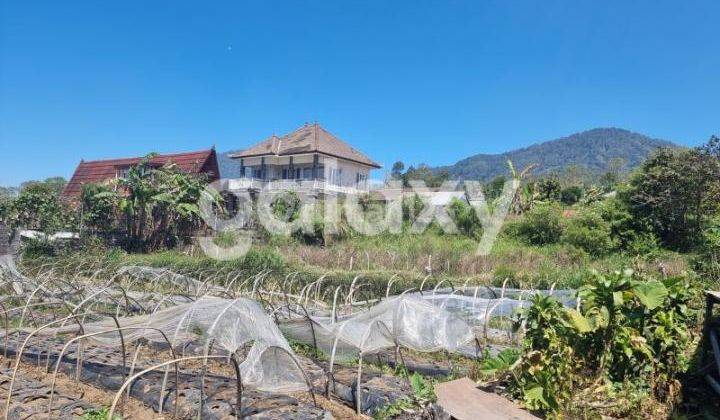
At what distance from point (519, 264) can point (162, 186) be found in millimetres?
13323

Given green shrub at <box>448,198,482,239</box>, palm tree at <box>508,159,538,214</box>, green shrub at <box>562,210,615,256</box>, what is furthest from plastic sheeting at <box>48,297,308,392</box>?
palm tree at <box>508,159,538,214</box>

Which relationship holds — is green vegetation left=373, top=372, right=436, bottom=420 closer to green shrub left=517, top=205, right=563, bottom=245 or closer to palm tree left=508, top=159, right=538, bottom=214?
green shrub left=517, top=205, right=563, bottom=245

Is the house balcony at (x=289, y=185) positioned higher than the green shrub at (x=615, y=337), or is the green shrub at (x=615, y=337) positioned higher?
the house balcony at (x=289, y=185)

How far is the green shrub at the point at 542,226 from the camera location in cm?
1931

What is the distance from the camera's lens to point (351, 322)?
623 centimetres

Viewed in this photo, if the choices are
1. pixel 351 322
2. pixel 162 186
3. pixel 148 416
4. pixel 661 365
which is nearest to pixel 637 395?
pixel 661 365

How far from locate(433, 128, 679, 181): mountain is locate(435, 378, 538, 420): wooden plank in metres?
115

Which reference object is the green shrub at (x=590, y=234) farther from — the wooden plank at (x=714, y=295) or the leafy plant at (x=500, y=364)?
the leafy plant at (x=500, y=364)

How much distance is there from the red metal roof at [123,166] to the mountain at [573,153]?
94.5 meters

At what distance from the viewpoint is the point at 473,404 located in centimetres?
491

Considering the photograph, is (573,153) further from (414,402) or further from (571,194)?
(414,402)

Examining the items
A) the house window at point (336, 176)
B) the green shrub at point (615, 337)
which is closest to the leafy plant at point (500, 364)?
the green shrub at point (615, 337)

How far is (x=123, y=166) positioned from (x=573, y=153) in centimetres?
12262

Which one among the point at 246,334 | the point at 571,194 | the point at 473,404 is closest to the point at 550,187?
the point at 571,194
